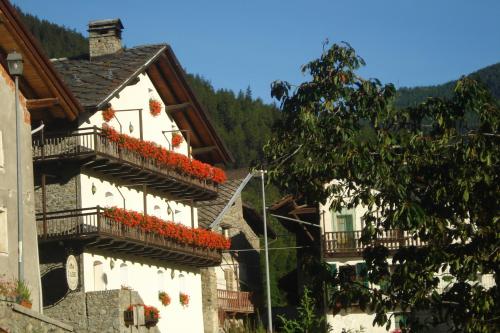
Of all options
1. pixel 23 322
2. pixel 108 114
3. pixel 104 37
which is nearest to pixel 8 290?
pixel 23 322

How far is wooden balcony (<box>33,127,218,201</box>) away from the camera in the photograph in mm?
38938

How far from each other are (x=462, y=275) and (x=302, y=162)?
129 inches

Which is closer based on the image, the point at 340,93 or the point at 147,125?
the point at 340,93

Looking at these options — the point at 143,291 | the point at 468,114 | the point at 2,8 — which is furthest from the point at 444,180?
the point at 143,291

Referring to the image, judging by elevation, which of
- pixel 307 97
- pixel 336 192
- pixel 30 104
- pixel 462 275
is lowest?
pixel 462 275

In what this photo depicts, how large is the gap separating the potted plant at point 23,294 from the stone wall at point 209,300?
21656mm

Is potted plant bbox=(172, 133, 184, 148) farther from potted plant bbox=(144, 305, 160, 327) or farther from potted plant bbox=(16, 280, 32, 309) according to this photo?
potted plant bbox=(16, 280, 32, 309)

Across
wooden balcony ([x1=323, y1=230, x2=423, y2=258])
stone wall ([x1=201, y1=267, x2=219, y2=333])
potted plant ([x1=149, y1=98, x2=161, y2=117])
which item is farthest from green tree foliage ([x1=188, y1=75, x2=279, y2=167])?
potted plant ([x1=149, y1=98, x2=161, y2=117])

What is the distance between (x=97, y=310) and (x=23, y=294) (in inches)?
319

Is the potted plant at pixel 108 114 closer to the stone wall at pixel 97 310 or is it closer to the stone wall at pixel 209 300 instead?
the stone wall at pixel 97 310

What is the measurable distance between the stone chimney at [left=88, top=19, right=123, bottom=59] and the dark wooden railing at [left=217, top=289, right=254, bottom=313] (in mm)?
13029

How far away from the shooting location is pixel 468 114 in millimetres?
21891

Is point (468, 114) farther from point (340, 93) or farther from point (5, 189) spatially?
point (5, 189)

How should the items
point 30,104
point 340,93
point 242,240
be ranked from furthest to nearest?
point 242,240 < point 30,104 < point 340,93
